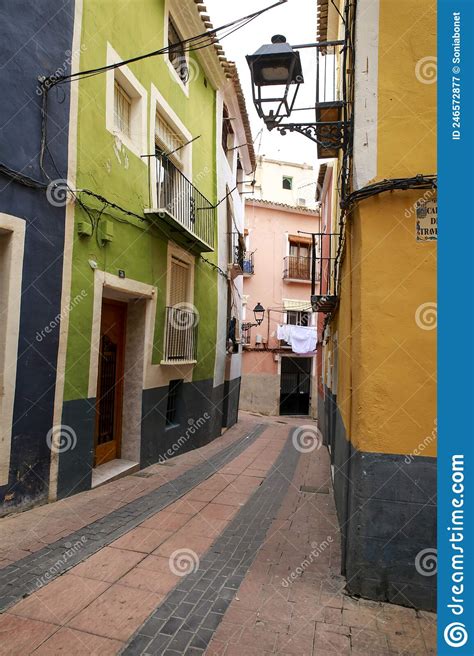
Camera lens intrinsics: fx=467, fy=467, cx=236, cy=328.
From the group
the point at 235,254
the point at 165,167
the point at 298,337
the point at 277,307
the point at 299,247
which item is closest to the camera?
the point at 165,167

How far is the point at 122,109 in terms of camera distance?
26.9ft

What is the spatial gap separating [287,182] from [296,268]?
6609 mm

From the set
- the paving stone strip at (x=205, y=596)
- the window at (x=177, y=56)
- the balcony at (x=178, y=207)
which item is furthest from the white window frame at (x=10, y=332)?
the window at (x=177, y=56)

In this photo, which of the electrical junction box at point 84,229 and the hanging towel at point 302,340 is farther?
the hanging towel at point 302,340

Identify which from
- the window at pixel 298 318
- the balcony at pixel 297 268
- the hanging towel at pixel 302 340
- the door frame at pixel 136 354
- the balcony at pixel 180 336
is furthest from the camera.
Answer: the window at pixel 298 318

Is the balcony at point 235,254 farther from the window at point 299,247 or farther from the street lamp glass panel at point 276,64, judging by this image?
the street lamp glass panel at point 276,64

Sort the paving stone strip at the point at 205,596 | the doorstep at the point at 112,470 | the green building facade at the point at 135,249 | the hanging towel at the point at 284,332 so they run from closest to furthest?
the paving stone strip at the point at 205,596, the green building facade at the point at 135,249, the doorstep at the point at 112,470, the hanging towel at the point at 284,332

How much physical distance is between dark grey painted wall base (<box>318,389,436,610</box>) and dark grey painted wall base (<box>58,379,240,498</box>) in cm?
410

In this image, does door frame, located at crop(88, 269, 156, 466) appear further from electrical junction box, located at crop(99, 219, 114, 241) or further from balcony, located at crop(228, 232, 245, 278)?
balcony, located at crop(228, 232, 245, 278)

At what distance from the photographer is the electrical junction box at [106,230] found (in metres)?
7.03

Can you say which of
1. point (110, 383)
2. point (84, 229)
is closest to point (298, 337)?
point (110, 383)

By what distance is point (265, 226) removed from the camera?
81.7 feet

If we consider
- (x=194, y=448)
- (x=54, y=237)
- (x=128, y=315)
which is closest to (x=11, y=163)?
(x=54, y=237)

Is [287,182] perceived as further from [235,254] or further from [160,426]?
[160,426]
